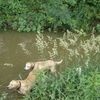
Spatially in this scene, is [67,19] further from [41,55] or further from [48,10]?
[41,55]

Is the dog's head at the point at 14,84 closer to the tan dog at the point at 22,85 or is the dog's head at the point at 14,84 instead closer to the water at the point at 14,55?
the tan dog at the point at 22,85

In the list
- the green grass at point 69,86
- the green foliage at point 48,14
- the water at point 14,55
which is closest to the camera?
the green grass at point 69,86

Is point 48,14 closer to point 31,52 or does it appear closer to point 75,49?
point 31,52

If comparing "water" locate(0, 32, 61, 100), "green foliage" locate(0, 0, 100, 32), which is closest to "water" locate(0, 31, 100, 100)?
"water" locate(0, 32, 61, 100)

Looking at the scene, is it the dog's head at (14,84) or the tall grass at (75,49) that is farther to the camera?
the dog's head at (14,84)

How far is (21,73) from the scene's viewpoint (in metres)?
6.73

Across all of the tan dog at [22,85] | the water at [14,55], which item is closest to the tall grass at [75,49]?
the water at [14,55]

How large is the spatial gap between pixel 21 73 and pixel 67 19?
2699 mm

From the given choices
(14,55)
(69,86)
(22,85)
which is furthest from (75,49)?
(69,86)

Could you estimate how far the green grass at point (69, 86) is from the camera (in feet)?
16.6

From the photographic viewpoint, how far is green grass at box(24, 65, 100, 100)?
16.6ft

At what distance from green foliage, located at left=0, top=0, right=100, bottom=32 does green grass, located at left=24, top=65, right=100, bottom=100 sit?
3.34 meters

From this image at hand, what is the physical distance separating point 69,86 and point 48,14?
158 inches

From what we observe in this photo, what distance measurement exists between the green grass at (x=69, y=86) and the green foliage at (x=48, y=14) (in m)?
3.34
